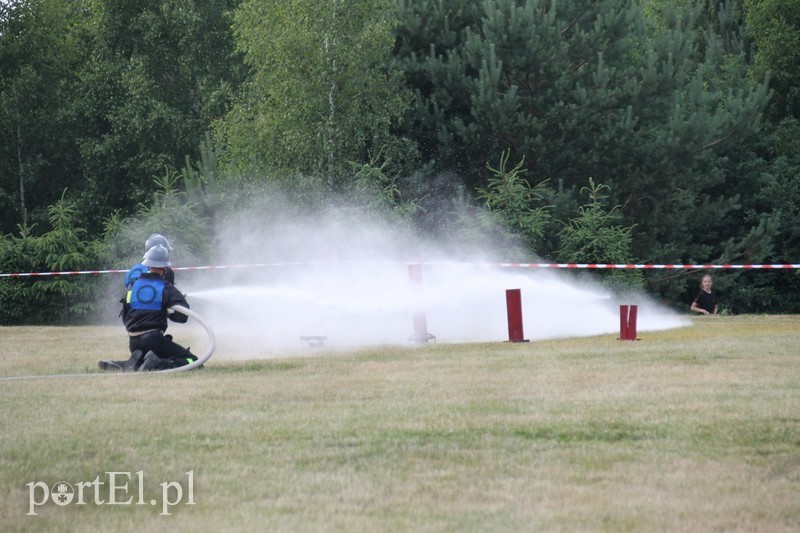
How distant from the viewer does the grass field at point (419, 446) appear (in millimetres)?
→ 6379

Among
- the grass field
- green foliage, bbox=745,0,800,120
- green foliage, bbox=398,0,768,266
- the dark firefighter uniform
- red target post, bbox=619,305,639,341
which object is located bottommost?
the grass field

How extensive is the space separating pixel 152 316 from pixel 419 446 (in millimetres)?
6160

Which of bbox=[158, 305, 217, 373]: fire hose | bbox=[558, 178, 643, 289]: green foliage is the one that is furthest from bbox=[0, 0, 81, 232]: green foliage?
bbox=[158, 305, 217, 373]: fire hose

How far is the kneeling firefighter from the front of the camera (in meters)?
13.5

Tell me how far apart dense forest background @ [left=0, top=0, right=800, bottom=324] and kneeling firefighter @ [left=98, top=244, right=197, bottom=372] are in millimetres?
18158

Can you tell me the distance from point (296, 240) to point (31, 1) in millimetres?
21052

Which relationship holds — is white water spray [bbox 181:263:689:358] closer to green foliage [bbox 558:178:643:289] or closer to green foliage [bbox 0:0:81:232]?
green foliage [bbox 558:178:643:289]

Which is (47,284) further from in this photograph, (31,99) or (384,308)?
(31,99)

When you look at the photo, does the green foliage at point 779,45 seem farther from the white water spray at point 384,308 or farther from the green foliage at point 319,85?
the white water spray at point 384,308

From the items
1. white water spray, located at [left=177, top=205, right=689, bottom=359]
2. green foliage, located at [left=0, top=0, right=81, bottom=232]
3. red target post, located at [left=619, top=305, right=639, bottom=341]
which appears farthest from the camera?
green foliage, located at [left=0, top=0, right=81, bottom=232]

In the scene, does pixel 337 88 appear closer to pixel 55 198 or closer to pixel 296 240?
pixel 296 240

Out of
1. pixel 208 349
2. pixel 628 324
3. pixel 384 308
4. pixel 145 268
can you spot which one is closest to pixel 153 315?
pixel 145 268

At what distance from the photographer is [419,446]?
8234mm

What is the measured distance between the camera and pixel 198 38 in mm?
49500
